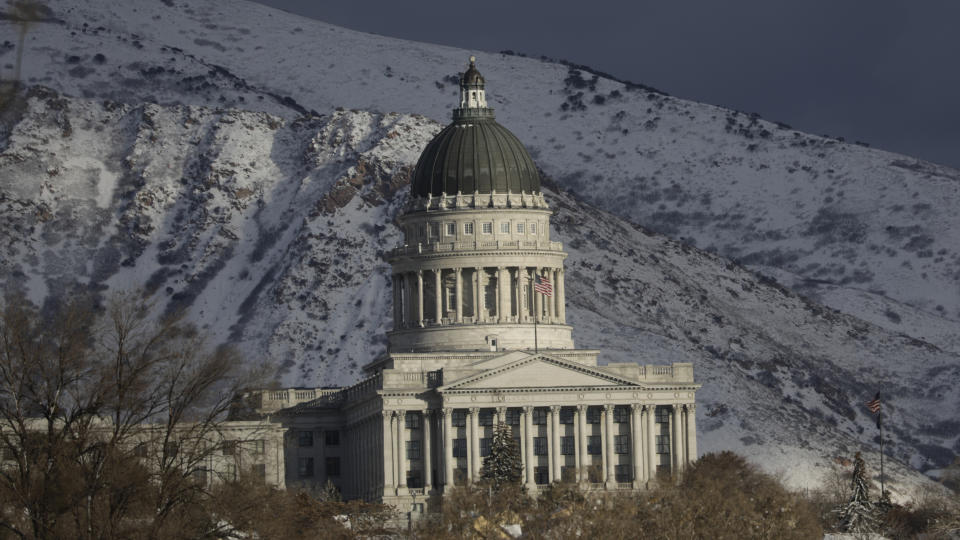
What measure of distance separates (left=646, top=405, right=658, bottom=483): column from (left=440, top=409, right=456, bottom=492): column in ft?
44.3

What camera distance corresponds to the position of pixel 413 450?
187m

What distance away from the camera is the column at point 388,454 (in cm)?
18400

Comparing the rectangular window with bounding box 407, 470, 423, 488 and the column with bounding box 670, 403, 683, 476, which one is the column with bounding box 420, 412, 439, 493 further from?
the column with bounding box 670, 403, 683, 476

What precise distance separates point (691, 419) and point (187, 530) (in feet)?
297

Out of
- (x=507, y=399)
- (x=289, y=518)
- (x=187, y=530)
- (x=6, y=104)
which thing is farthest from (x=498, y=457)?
(x=6, y=104)

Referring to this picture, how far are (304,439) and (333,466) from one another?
113 inches

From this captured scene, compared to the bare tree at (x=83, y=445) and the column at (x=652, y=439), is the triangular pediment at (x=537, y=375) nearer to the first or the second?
the column at (x=652, y=439)

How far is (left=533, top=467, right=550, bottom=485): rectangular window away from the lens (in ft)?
609

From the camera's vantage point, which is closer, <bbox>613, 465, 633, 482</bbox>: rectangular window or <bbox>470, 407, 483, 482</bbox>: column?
<bbox>470, 407, 483, 482</bbox>: column

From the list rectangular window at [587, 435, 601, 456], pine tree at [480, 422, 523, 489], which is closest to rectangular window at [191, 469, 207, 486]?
pine tree at [480, 422, 523, 489]

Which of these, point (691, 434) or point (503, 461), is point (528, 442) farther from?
point (691, 434)

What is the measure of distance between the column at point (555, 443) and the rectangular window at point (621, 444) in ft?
13.1

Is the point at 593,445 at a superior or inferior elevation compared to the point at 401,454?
superior

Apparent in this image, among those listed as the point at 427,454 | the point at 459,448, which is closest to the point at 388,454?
the point at 427,454
